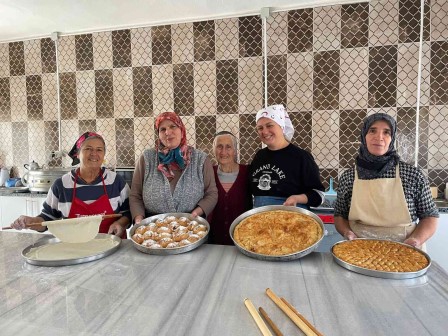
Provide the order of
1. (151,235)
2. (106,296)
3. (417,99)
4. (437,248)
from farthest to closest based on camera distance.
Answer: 1. (417,99)
2. (437,248)
3. (151,235)
4. (106,296)

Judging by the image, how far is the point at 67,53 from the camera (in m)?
4.44

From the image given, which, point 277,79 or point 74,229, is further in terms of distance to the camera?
point 277,79

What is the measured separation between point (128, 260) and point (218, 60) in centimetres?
301

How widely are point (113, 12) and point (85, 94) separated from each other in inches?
49.7

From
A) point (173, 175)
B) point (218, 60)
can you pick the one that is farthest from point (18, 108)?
point (173, 175)

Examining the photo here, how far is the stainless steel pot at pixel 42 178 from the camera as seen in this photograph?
12.3ft

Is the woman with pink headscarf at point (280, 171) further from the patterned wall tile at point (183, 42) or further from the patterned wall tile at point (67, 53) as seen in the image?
the patterned wall tile at point (67, 53)

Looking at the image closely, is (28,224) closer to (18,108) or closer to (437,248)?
(437,248)

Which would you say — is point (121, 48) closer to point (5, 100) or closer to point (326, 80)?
point (5, 100)

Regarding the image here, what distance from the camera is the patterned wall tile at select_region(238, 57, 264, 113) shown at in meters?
3.76

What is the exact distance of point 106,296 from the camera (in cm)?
116

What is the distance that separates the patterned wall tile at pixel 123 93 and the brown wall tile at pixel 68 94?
0.69 metres

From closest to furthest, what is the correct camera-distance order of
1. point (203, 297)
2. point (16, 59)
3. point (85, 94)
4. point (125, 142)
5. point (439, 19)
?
point (203, 297) → point (439, 19) → point (125, 142) → point (85, 94) → point (16, 59)

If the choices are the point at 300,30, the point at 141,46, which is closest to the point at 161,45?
the point at 141,46
